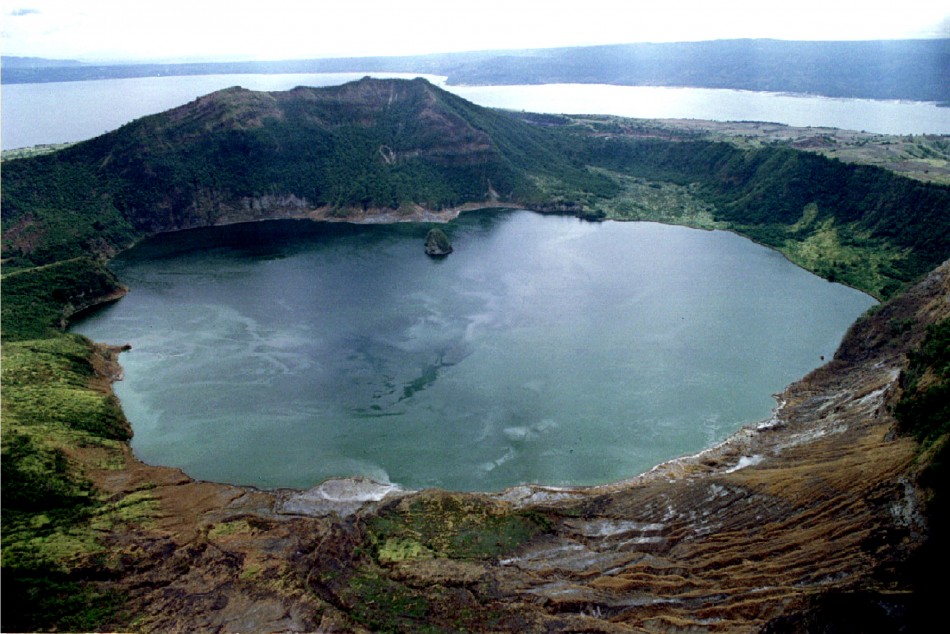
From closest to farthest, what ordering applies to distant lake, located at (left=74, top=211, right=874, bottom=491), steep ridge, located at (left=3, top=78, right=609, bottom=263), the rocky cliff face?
the rocky cliff face
distant lake, located at (left=74, top=211, right=874, bottom=491)
steep ridge, located at (left=3, top=78, right=609, bottom=263)

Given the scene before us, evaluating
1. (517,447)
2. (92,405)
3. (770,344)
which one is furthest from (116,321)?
(770,344)

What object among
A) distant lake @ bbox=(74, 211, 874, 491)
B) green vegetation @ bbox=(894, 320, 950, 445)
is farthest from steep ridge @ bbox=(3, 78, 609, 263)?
green vegetation @ bbox=(894, 320, 950, 445)

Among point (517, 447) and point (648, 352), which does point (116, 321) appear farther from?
point (648, 352)

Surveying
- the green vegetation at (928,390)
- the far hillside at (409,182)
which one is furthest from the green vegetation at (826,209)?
the green vegetation at (928,390)

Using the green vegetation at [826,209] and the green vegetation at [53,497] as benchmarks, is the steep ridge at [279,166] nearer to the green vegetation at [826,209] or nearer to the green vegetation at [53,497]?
the green vegetation at [826,209]

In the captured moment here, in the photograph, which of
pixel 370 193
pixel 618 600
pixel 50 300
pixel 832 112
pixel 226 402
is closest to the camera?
pixel 618 600

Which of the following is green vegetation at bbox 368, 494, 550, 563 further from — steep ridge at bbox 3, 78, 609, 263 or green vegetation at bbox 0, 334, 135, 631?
steep ridge at bbox 3, 78, 609, 263

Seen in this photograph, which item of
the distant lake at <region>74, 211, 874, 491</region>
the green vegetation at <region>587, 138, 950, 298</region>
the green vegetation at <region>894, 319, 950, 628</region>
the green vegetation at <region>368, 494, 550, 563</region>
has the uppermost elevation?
the green vegetation at <region>587, 138, 950, 298</region>
